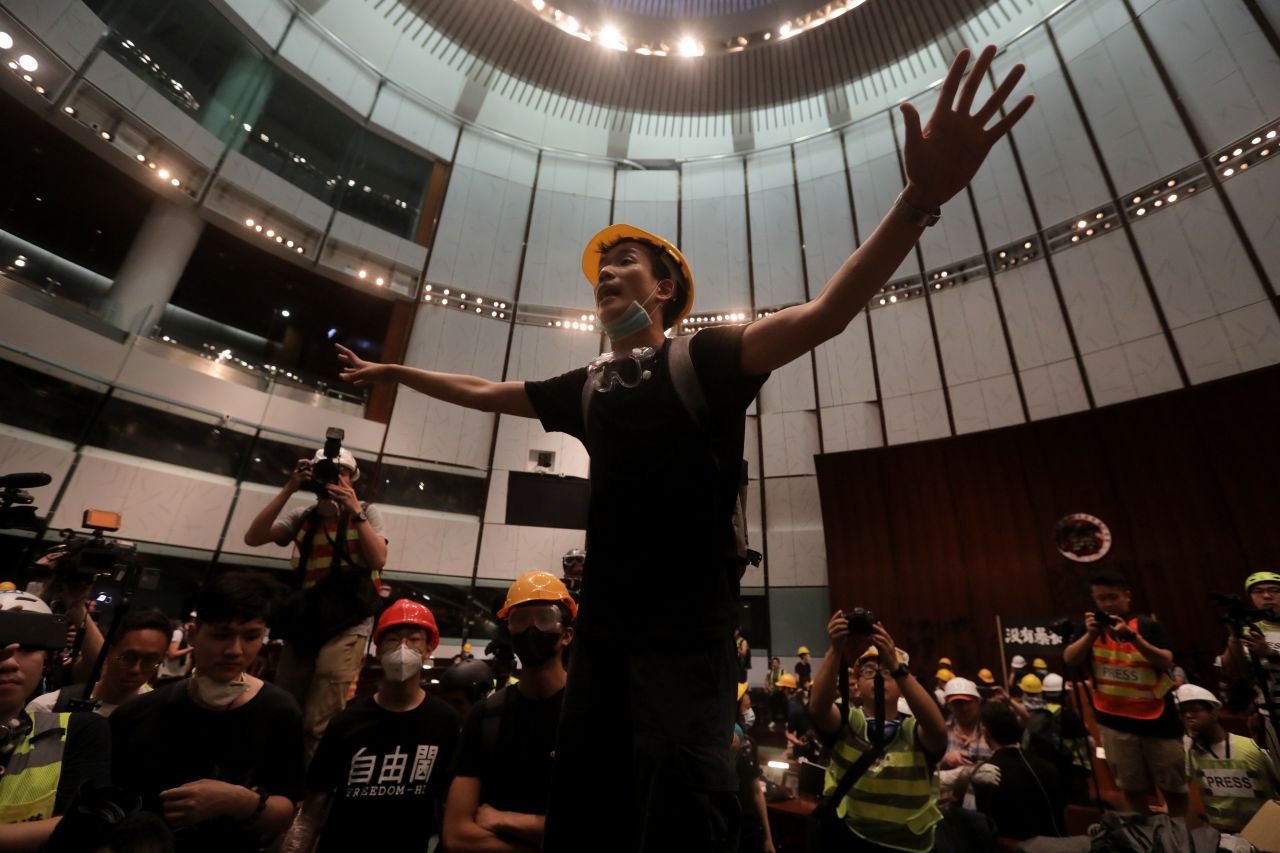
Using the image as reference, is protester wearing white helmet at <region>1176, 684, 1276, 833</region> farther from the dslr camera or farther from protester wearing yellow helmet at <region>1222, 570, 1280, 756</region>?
the dslr camera

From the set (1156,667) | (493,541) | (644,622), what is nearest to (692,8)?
(493,541)

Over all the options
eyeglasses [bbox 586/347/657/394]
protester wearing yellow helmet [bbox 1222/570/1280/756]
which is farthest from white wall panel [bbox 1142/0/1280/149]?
eyeglasses [bbox 586/347/657/394]

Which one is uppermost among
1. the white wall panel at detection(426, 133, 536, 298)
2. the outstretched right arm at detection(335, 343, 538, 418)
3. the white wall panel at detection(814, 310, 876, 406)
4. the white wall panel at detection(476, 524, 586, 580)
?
the white wall panel at detection(426, 133, 536, 298)

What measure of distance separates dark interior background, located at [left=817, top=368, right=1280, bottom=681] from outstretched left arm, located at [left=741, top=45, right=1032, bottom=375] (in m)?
9.38

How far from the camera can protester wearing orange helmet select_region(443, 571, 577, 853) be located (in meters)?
2.10

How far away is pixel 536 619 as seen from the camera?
242 cm

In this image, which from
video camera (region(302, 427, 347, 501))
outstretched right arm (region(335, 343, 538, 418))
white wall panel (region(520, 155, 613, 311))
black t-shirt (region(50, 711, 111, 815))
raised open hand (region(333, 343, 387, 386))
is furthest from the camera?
white wall panel (region(520, 155, 613, 311))

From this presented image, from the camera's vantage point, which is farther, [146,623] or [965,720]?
[965,720]

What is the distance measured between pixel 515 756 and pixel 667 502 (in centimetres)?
181

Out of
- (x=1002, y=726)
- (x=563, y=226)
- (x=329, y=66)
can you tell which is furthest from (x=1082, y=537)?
(x=329, y=66)

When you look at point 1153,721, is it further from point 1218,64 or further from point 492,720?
point 1218,64

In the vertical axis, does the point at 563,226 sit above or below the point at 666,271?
above

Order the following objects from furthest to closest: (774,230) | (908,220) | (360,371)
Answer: (774,230) < (360,371) < (908,220)

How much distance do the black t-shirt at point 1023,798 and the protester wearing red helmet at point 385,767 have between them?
3257 mm
